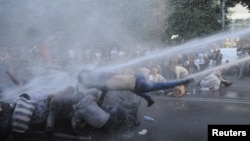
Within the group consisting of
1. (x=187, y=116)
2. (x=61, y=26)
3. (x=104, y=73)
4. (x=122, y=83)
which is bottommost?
(x=187, y=116)

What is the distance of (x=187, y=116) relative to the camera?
29.3ft

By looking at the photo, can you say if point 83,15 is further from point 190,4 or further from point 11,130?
point 190,4

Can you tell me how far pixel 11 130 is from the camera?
289 inches

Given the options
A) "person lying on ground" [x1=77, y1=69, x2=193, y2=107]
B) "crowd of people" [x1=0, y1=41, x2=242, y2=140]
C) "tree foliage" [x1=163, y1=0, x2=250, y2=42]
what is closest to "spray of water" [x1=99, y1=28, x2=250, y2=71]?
"crowd of people" [x1=0, y1=41, x2=242, y2=140]

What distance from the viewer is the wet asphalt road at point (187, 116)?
7359 millimetres

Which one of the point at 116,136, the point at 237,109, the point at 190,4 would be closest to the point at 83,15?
the point at 116,136

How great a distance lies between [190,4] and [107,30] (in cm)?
1028

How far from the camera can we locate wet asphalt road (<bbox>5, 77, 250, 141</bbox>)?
7.36 meters

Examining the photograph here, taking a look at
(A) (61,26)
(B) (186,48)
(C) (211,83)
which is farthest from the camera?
(B) (186,48)

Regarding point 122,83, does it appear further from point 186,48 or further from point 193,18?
point 193,18

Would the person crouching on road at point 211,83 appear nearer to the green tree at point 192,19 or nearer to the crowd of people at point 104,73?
the crowd of people at point 104,73

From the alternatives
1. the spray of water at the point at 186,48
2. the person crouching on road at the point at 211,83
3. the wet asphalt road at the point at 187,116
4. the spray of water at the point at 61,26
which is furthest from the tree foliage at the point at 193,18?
A: the wet asphalt road at the point at 187,116

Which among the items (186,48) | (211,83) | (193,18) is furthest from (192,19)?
(211,83)

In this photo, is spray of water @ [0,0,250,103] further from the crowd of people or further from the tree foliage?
the tree foliage
